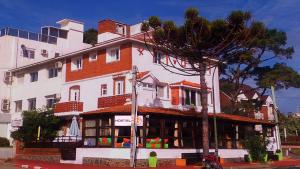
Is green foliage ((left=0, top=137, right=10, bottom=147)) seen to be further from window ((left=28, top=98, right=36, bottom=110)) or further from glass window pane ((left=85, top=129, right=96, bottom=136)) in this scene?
glass window pane ((left=85, top=129, right=96, bottom=136))

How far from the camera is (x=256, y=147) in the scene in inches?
1308

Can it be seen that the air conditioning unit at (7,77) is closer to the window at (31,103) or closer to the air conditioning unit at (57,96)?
the window at (31,103)

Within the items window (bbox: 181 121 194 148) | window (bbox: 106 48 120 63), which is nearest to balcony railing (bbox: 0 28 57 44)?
window (bbox: 106 48 120 63)

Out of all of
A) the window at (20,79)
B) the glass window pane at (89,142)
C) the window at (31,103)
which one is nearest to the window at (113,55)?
the glass window pane at (89,142)

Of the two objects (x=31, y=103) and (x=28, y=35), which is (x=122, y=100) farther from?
(x=28, y=35)

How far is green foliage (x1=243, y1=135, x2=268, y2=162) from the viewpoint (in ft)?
109

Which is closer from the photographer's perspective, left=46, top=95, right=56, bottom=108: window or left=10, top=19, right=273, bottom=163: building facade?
left=10, top=19, right=273, bottom=163: building facade

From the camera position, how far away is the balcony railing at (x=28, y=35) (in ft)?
157

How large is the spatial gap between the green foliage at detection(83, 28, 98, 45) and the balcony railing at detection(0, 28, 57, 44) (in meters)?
12.2

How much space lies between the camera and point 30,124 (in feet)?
117

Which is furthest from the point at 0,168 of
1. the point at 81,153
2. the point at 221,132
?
the point at 221,132

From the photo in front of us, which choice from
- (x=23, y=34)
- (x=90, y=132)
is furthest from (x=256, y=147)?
(x=23, y=34)

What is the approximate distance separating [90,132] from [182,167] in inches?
309

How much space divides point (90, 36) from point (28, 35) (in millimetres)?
17226
